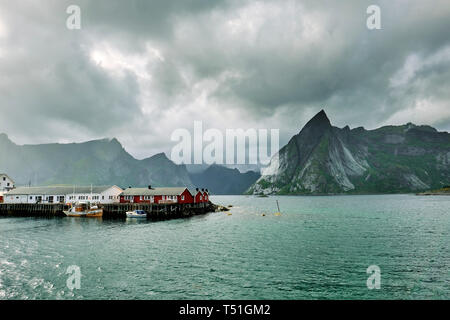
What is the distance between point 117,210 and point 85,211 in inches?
467

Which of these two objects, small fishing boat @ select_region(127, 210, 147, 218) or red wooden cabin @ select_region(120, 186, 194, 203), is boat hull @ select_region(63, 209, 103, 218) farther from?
small fishing boat @ select_region(127, 210, 147, 218)

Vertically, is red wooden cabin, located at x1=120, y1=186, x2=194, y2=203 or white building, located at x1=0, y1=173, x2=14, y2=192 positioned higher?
white building, located at x1=0, y1=173, x2=14, y2=192

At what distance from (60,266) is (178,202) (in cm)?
6821

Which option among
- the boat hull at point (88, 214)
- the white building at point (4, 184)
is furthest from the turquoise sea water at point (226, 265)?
the white building at point (4, 184)

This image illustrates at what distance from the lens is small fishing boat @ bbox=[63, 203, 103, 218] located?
91.4 metres

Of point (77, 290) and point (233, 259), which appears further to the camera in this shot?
point (233, 259)

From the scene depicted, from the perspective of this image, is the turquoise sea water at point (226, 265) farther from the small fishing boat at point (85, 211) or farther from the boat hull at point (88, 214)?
the small fishing boat at point (85, 211)

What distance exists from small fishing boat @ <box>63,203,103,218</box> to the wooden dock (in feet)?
6.84

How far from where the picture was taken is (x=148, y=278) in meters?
27.4

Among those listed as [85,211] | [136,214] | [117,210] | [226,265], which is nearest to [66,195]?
[85,211]

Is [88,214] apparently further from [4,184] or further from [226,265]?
[226,265]

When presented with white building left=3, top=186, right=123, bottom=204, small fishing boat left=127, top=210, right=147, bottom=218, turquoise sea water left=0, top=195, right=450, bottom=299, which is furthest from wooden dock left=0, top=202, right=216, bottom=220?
turquoise sea water left=0, top=195, right=450, bottom=299
